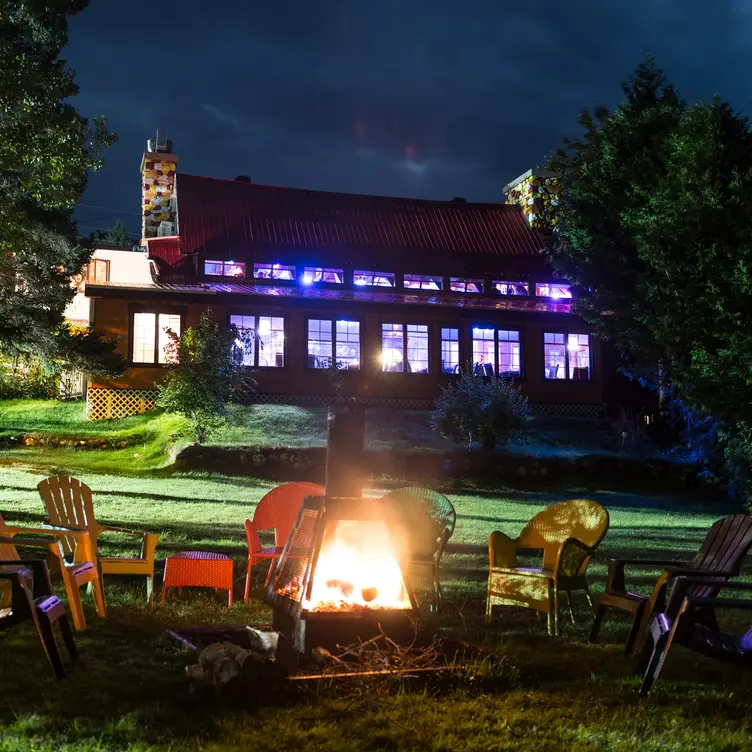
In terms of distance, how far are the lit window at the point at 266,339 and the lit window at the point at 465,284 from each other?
5509 millimetres

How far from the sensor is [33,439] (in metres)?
17.8

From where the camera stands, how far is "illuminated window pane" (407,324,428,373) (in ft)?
75.7

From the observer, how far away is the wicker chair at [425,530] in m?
6.33

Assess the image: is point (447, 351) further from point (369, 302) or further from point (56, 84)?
point (56, 84)

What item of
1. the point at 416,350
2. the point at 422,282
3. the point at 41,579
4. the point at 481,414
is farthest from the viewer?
the point at 422,282

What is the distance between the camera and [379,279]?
23781 mm

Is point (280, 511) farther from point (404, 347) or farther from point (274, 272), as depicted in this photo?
point (274, 272)

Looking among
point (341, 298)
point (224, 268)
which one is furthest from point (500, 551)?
point (224, 268)

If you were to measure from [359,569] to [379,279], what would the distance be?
64.1 ft

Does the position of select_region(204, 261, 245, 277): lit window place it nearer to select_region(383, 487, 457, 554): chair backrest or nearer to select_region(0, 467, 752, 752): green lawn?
select_region(383, 487, 457, 554): chair backrest

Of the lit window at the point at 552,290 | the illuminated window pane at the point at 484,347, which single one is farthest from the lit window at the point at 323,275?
the lit window at the point at 552,290

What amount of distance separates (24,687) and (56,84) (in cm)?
867

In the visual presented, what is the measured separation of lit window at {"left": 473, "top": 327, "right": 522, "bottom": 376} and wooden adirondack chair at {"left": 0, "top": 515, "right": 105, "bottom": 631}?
18.6 m

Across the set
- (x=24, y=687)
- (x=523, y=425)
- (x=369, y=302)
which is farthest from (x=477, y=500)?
(x=24, y=687)
